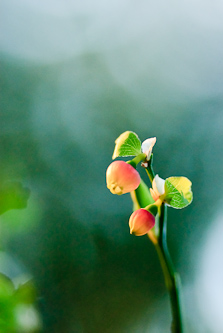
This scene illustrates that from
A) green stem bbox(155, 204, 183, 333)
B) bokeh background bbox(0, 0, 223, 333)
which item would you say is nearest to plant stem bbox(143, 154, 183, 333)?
green stem bbox(155, 204, 183, 333)

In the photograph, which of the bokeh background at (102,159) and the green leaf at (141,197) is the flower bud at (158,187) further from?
the bokeh background at (102,159)

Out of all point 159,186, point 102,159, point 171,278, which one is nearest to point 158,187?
point 159,186

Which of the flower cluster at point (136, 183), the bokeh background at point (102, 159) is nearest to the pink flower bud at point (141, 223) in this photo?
the flower cluster at point (136, 183)

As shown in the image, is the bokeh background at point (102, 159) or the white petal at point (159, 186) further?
the bokeh background at point (102, 159)

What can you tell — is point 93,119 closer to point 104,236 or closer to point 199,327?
point 104,236

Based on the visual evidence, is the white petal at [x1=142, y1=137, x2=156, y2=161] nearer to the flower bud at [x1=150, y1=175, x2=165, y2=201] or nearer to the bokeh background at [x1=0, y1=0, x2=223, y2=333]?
the flower bud at [x1=150, y1=175, x2=165, y2=201]

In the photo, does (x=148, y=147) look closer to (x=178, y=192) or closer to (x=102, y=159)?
(x=178, y=192)

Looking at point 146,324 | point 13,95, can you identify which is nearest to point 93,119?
point 13,95

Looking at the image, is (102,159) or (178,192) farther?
(102,159)
